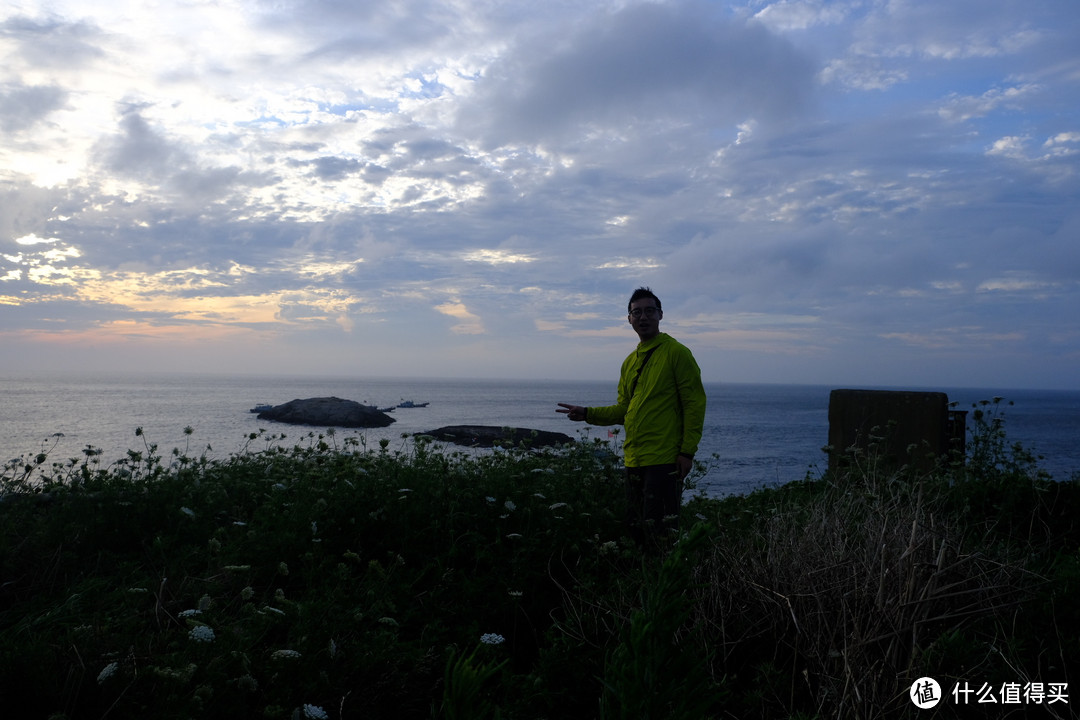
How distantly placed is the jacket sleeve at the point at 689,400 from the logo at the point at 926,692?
275 cm

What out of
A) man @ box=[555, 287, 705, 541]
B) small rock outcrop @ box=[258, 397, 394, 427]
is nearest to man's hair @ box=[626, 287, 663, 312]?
man @ box=[555, 287, 705, 541]

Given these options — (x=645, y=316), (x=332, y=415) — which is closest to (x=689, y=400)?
(x=645, y=316)

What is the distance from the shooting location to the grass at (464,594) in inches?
124

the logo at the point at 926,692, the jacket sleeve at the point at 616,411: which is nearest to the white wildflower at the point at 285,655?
the logo at the point at 926,692

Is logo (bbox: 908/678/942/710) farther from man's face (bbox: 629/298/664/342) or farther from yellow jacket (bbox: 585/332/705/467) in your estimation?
man's face (bbox: 629/298/664/342)

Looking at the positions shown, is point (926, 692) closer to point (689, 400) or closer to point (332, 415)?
point (689, 400)

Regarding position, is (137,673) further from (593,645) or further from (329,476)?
(329,476)

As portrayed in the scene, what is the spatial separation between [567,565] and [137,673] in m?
2.80

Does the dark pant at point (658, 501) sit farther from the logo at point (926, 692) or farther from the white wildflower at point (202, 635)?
the white wildflower at point (202, 635)

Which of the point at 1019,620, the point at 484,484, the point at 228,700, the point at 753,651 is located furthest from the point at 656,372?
the point at 228,700

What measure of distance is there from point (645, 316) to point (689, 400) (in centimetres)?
83

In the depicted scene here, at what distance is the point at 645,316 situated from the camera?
6.07 m

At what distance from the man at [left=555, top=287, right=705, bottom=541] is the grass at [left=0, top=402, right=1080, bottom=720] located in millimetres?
302

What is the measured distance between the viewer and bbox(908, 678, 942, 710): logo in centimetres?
303
